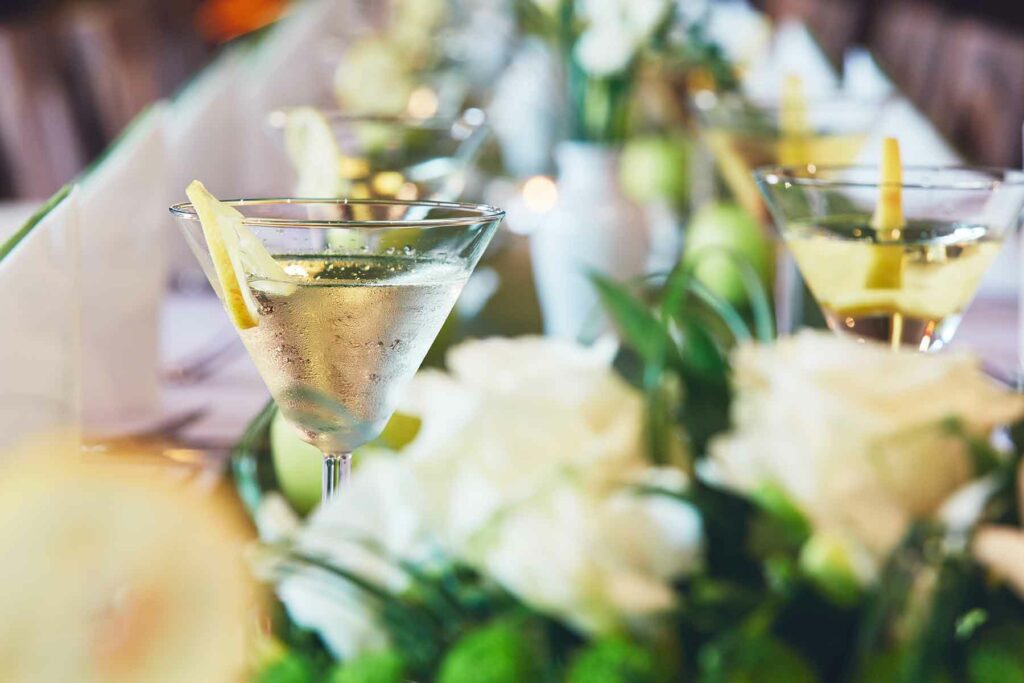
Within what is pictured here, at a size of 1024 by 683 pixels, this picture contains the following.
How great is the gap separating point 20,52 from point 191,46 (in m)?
3.20

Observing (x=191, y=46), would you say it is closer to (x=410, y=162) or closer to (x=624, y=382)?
(x=410, y=162)

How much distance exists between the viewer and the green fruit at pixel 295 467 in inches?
22.2

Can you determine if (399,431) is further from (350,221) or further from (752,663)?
(752,663)

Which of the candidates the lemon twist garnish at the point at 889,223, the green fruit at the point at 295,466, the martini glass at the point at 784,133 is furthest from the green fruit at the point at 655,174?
the green fruit at the point at 295,466

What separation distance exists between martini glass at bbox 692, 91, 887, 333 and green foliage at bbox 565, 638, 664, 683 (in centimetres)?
82

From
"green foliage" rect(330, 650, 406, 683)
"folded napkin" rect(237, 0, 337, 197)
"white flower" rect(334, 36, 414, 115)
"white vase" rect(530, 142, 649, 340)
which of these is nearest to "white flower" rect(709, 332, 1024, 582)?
"green foliage" rect(330, 650, 406, 683)

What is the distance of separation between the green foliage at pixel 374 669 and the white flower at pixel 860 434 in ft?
0.35

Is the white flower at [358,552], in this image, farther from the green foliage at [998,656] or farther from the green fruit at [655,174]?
the green fruit at [655,174]

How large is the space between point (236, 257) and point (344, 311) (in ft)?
0.16

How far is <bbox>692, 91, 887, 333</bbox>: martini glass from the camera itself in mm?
1167

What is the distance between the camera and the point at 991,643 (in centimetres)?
31

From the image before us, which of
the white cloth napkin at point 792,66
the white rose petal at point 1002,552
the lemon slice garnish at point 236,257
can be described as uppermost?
the lemon slice garnish at point 236,257

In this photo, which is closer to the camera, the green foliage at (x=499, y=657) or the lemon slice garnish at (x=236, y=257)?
the green foliage at (x=499, y=657)

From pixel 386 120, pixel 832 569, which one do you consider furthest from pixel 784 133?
pixel 832 569
